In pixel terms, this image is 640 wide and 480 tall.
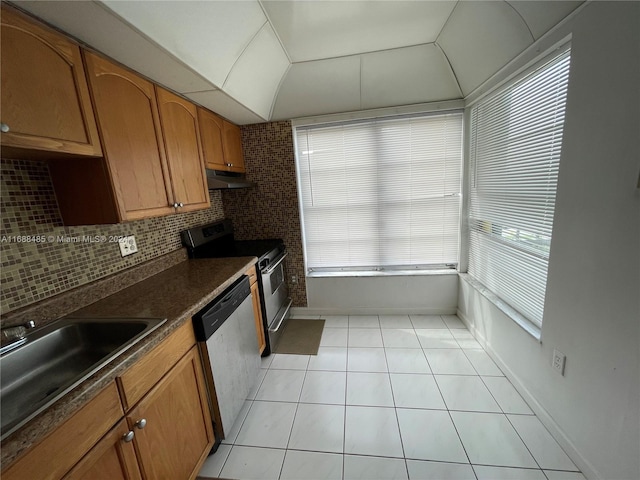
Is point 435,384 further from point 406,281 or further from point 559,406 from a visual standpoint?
point 406,281

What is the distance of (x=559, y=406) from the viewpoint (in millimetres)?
1380

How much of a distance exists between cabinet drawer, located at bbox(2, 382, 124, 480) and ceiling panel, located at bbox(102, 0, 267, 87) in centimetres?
138

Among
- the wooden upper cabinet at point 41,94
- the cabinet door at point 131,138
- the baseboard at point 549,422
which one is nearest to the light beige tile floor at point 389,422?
the baseboard at point 549,422

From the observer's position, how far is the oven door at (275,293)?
219 cm

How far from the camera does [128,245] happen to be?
1621mm

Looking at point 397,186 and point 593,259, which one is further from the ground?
point 397,186

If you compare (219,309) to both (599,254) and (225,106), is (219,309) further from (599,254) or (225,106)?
(599,254)

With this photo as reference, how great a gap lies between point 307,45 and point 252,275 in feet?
5.87

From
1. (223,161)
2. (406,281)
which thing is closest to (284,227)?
(223,161)

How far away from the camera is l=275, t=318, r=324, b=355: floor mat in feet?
7.64

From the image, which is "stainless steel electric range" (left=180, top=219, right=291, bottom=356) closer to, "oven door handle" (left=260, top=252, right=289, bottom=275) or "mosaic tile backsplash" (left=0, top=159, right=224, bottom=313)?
"oven door handle" (left=260, top=252, right=289, bottom=275)

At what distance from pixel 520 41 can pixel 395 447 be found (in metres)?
2.45

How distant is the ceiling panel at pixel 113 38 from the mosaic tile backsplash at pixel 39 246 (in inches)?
24.6

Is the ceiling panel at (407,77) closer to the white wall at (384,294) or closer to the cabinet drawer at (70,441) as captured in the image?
the white wall at (384,294)
